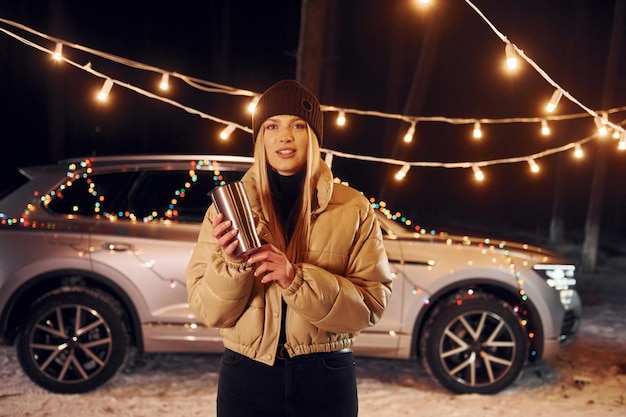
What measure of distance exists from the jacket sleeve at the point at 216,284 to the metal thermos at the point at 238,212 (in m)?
0.08

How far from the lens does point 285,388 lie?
1.97 metres

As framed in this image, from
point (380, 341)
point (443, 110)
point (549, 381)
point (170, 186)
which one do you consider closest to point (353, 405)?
point (380, 341)

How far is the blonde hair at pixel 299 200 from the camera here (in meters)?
2.02

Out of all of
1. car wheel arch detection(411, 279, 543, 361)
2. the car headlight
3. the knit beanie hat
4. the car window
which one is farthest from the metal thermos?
the car headlight

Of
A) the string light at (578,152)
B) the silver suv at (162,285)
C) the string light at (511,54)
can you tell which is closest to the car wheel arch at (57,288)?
the silver suv at (162,285)

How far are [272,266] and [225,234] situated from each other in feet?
0.56

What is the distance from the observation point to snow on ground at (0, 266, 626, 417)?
4.36 m

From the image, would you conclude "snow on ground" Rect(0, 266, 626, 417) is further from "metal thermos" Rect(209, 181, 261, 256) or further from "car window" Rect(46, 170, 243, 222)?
"metal thermos" Rect(209, 181, 261, 256)

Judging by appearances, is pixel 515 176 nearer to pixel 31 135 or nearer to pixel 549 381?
pixel 31 135

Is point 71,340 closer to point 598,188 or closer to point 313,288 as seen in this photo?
point 313,288

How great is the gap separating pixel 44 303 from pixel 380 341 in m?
2.51

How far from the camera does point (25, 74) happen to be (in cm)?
1734

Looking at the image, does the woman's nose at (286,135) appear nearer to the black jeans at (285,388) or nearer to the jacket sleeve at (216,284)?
the jacket sleeve at (216,284)

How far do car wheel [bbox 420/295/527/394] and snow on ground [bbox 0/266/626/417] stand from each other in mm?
126
